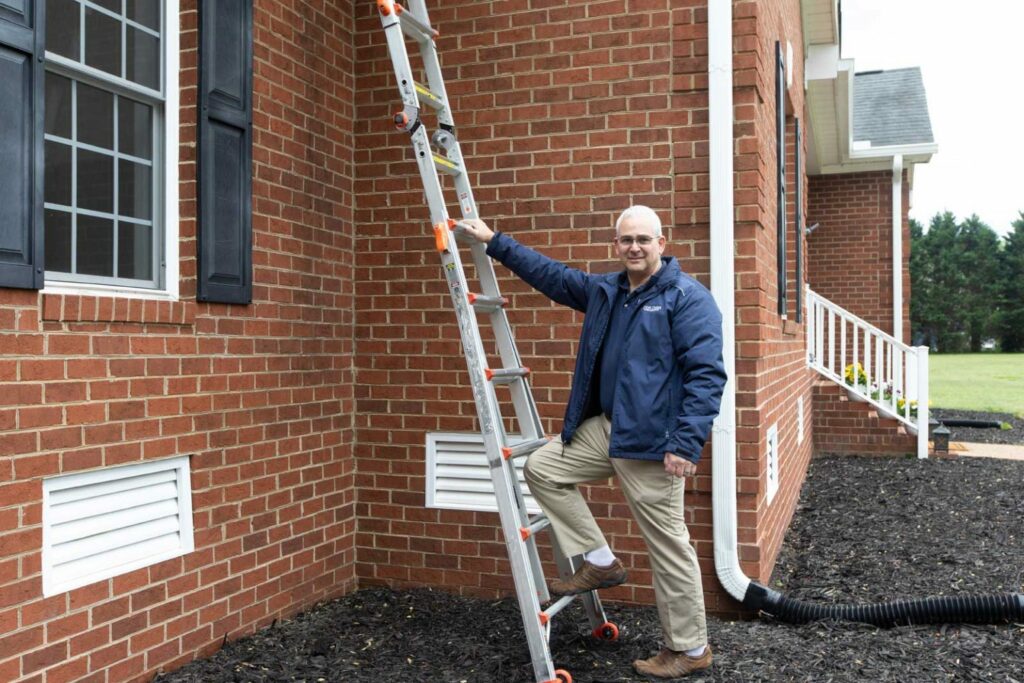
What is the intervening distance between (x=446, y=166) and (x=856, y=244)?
11.7m

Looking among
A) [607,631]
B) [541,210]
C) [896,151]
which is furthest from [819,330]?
[607,631]

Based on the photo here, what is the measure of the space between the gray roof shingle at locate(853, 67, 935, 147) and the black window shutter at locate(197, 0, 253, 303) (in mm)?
11942

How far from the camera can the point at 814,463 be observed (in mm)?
10086

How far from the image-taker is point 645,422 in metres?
3.73

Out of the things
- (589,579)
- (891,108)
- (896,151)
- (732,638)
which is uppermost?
(891,108)

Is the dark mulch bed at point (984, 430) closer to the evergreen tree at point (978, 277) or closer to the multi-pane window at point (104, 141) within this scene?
the multi-pane window at point (104, 141)

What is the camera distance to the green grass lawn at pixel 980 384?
2161 cm

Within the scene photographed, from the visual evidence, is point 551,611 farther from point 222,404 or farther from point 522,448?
point 222,404

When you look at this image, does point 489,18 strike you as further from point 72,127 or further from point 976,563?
point 976,563

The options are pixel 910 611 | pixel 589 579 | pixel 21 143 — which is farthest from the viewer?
pixel 910 611

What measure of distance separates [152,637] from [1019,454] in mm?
10423

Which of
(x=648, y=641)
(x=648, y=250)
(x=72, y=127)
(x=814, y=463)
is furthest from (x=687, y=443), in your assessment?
(x=814, y=463)

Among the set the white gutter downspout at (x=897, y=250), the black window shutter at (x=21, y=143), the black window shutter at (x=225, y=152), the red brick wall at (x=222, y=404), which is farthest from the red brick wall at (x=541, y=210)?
the white gutter downspout at (x=897, y=250)

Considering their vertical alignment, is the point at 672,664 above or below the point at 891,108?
below
